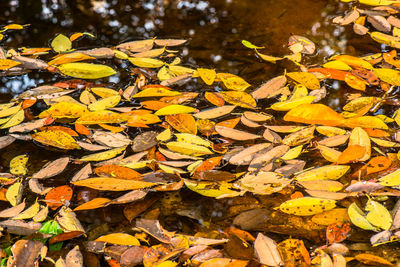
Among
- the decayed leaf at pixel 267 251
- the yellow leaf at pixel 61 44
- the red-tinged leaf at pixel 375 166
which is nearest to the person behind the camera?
the decayed leaf at pixel 267 251

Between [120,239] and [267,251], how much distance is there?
1.44 feet

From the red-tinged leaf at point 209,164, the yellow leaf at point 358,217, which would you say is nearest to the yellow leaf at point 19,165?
the red-tinged leaf at point 209,164

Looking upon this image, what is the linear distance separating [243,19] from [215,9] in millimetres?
217

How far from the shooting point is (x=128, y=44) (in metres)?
2.12

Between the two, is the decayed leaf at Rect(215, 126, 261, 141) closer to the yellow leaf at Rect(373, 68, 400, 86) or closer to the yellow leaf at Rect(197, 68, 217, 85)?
the yellow leaf at Rect(197, 68, 217, 85)

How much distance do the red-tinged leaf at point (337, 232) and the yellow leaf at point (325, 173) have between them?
0.18 m

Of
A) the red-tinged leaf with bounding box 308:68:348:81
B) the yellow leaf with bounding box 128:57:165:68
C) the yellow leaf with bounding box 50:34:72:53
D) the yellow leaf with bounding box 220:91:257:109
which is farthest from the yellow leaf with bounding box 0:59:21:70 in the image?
the red-tinged leaf with bounding box 308:68:348:81

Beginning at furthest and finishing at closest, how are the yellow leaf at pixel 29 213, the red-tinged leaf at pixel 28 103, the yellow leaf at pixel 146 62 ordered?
the yellow leaf at pixel 146 62 < the red-tinged leaf at pixel 28 103 < the yellow leaf at pixel 29 213

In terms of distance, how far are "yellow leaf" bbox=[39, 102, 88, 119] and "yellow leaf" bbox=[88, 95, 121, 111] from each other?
0.04 m

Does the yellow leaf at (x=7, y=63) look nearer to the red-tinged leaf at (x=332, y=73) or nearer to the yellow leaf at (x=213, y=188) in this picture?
the yellow leaf at (x=213, y=188)

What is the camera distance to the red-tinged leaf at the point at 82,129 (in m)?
1.56

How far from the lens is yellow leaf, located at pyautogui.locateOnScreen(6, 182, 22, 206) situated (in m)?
1.31

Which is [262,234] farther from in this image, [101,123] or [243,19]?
[243,19]

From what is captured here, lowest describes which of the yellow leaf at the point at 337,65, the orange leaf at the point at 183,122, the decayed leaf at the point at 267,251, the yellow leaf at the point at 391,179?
the decayed leaf at the point at 267,251
